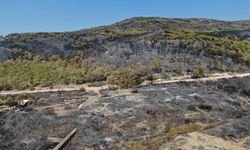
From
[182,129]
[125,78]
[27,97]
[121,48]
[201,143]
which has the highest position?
[121,48]

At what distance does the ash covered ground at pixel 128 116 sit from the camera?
37.2 m

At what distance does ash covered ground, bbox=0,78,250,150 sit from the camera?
3722 centimetres

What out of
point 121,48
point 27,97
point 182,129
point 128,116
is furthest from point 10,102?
point 121,48

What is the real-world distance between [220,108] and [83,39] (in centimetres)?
5574

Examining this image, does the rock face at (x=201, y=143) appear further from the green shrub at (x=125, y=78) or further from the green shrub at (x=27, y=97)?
the green shrub at (x=27, y=97)

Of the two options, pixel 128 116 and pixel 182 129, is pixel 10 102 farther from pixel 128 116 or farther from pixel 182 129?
pixel 182 129

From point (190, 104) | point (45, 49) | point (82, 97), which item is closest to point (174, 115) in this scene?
point (190, 104)

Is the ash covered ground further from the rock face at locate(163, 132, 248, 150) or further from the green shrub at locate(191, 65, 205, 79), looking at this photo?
the green shrub at locate(191, 65, 205, 79)

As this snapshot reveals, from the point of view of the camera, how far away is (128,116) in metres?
44.0

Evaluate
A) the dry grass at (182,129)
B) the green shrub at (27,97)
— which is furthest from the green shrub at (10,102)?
the dry grass at (182,129)

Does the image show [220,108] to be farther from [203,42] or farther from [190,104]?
[203,42]

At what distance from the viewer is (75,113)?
4544 cm

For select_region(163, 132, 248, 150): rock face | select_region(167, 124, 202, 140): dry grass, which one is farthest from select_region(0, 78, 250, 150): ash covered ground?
select_region(167, 124, 202, 140): dry grass

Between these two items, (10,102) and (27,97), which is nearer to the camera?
(10,102)
